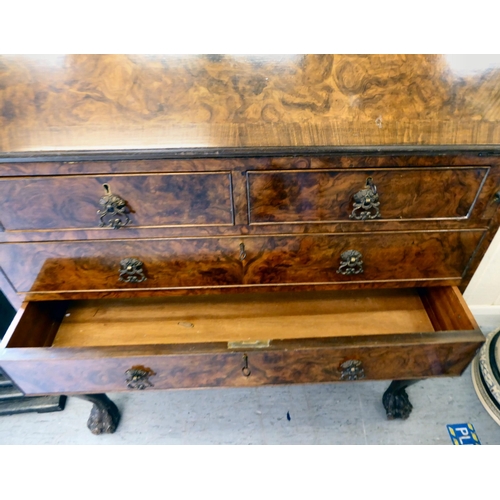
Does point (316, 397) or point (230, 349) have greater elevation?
point (316, 397)

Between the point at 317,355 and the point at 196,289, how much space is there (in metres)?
0.33

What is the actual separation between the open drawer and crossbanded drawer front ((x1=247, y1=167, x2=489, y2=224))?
27 cm

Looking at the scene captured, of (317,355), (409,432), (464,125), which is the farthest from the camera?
(409,432)

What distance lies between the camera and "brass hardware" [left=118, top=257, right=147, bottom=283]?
0.90 metres

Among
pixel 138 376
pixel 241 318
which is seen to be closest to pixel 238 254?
pixel 241 318

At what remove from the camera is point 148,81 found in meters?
0.80

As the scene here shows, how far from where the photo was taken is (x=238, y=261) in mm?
919

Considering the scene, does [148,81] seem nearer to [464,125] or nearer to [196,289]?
[196,289]

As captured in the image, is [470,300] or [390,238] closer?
[390,238]

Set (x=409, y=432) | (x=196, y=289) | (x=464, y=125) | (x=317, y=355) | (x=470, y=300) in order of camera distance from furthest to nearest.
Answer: (x=470, y=300) → (x=409, y=432) → (x=196, y=289) → (x=317, y=355) → (x=464, y=125)

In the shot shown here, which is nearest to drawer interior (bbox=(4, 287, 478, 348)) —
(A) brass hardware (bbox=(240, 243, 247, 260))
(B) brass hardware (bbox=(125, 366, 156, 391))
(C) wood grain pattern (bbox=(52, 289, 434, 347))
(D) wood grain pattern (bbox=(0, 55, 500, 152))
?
(C) wood grain pattern (bbox=(52, 289, 434, 347))

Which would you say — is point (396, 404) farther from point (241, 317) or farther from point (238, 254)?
point (238, 254)

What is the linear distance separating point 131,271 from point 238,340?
30cm

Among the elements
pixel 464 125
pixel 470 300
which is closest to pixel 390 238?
pixel 464 125
